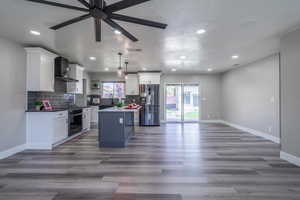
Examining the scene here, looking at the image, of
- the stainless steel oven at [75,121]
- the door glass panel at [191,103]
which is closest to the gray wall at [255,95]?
the door glass panel at [191,103]

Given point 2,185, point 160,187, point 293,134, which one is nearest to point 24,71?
point 2,185

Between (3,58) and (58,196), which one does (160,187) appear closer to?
(58,196)

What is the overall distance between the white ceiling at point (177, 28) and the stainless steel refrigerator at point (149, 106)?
3078mm

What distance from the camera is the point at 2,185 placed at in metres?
2.62

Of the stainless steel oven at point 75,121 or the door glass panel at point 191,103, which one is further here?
the door glass panel at point 191,103

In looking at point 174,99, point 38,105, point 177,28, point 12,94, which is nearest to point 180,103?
point 174,99

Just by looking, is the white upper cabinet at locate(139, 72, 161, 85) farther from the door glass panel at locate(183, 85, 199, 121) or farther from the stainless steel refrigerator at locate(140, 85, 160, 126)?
the door glass panel at locate(183, 85, 199, 121)

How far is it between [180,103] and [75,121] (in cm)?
518

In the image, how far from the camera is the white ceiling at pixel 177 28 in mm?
2529

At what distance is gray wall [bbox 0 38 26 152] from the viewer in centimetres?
381

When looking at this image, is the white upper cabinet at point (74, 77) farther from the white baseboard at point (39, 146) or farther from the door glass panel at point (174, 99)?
the door glass panel at point (174, 99)

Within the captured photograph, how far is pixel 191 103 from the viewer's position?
916cm

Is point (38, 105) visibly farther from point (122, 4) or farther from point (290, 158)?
point (290, 158)

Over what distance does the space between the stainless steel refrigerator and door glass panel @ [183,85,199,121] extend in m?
1.77
